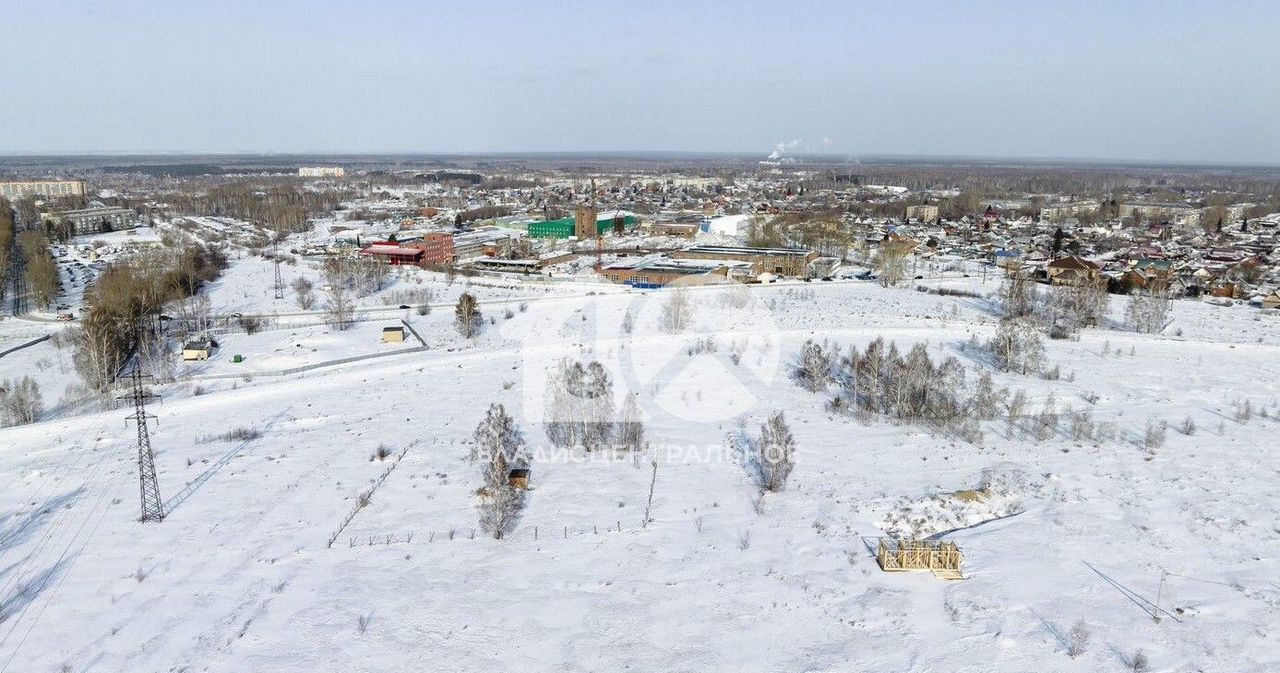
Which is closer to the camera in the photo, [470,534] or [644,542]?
[644,542]

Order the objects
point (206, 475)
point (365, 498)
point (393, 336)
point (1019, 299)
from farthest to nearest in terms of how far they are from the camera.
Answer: point (1019, 299), point (393, 336), point (206, 475), point (365, 498)

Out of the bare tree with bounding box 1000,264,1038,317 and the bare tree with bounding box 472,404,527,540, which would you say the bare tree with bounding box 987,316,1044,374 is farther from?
the bare tree with bounding box 472,404,527,540

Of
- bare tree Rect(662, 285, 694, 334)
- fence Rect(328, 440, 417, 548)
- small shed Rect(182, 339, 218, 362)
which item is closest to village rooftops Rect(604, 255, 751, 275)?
bare tree Rect(662, 285, 694, 334)

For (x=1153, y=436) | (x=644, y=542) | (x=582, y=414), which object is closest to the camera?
(x=644, y=542)

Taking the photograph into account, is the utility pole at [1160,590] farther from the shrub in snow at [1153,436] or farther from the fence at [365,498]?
the fence at [365,498]

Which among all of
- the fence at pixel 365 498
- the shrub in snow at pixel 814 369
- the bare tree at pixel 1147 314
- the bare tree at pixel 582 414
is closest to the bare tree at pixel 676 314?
the shrub in snow at pixel 814 369

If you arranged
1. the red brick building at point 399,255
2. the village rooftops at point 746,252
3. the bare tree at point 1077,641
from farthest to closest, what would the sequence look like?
the red brick building at point 399,255
the village rooftops at point 746,252
the bare tree at point 1077,641

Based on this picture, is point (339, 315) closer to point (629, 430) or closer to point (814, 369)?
point (629, 430)

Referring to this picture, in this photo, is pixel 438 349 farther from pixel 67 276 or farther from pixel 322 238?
pixel 322 238

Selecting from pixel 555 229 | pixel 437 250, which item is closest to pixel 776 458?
pixel 437 250

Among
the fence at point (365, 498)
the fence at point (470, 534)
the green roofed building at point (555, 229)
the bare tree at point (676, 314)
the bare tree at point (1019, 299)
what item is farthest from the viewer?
the green roofed building at point (555, 229)
